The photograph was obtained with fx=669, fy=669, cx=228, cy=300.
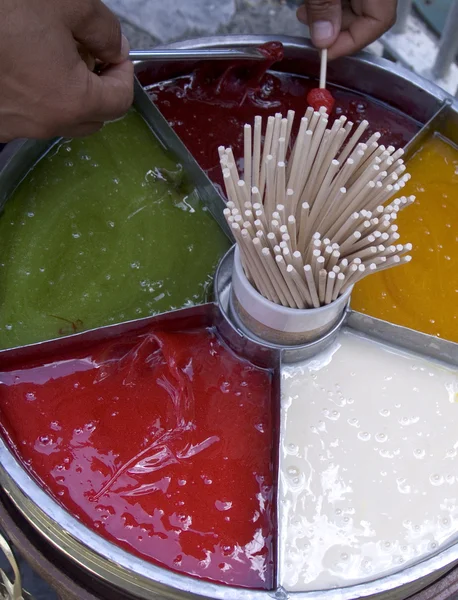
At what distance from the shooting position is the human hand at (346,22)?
1296 millimetres

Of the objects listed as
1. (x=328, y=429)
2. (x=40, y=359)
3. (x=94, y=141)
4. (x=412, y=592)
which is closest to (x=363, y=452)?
(x=328, y=429)

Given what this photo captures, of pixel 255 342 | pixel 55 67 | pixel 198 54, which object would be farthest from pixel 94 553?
pixel 198 54

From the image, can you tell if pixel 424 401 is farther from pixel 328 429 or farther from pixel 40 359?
pixel 40 359

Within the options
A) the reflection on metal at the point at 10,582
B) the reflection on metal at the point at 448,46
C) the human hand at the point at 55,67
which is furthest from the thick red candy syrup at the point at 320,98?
the reflection on metal at the point at 10,582

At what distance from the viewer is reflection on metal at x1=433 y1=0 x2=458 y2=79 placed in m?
1.72

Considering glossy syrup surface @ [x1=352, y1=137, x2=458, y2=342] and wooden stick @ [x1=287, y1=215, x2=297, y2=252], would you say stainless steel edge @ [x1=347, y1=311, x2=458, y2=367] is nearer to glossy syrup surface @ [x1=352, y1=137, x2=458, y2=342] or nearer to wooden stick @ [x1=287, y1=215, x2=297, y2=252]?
glossy syrup surface @ [x1=352, y1=137, x2=458, y2=342]

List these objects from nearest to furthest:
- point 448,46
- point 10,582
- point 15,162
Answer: point 10,582 → point 15,162 → point 448,46

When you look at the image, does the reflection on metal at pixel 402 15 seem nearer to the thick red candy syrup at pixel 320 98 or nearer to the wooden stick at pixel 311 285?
the thick red candy syrup at pixel 320 98

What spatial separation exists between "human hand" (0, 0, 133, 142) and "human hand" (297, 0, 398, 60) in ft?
1.39

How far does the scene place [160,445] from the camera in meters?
1.03

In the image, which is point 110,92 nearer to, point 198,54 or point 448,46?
point 198,54

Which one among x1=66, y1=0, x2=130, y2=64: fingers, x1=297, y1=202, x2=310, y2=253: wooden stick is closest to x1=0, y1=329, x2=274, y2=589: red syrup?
x1=297, y1=202, x2=310, y2=253: wooden stick

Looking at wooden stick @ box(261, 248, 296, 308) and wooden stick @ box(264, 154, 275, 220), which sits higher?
wooden stick @ box(264, 154, 275, 220)

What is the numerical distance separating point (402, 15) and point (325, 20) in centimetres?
74
